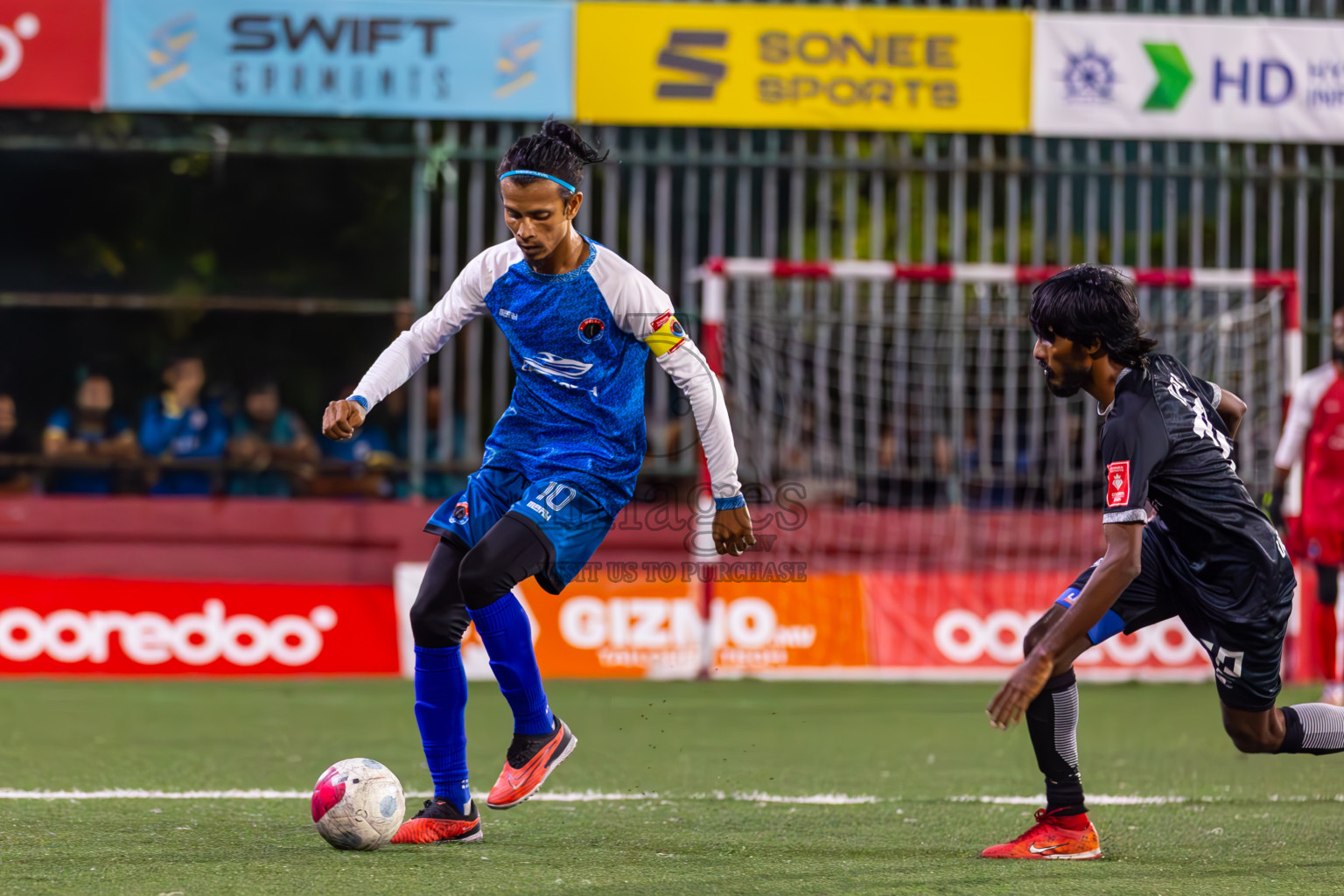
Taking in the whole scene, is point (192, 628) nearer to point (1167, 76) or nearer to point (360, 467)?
point (360, 467)

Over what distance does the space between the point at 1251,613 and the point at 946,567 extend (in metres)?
7.04

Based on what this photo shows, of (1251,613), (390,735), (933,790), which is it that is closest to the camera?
(1251,613)

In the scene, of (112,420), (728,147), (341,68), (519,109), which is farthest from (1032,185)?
(112,420)

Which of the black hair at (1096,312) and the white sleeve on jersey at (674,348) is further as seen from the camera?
the white sleeve on jersey at (674,348)

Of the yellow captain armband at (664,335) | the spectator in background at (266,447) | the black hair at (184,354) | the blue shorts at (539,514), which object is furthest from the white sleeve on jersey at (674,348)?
the black hair at (184,354)

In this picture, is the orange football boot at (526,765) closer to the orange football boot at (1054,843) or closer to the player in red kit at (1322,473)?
the orange football boot at (1054,843)

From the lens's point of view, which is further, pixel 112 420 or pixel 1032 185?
pixel 1032 185

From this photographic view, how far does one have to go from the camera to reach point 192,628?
10.8 meters

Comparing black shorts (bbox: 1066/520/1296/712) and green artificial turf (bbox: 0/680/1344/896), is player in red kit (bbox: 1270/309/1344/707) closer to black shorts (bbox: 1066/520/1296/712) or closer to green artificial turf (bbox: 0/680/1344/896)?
green artificial turf (bbox: 0/680/1344/896)

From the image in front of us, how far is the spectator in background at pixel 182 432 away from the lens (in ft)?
38.1

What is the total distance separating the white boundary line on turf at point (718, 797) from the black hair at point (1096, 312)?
2.13 meters

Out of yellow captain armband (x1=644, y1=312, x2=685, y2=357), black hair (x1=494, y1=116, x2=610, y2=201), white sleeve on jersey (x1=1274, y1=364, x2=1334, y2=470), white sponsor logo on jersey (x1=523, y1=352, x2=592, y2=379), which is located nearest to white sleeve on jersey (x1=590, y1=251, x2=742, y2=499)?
Result: yellow captain armband (x1=644, y1=312, x2=685, y2=357)

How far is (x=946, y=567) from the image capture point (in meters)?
11.7

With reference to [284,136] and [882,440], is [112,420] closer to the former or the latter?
[284,136]
